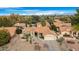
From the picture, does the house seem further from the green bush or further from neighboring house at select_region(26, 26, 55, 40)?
the green bush

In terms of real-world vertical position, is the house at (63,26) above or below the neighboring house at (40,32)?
above

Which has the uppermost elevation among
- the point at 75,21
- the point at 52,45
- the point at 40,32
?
the point at 75,21

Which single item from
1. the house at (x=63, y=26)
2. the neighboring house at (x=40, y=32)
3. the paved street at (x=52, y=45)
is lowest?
the paved street at (x=52, y=45)

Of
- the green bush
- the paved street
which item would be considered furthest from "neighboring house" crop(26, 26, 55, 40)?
the green bush

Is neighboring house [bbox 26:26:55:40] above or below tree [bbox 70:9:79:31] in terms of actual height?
below

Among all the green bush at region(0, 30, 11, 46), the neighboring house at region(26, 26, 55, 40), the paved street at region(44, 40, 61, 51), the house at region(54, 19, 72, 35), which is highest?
the house at region(54, 19, 72, 35)

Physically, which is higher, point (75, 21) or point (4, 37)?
point (75, 21)

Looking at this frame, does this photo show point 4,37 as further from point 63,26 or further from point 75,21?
point 75,21

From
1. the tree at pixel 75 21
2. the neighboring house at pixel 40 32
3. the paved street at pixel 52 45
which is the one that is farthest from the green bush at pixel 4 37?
the tree at pixel 75 21

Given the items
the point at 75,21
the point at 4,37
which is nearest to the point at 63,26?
the point at 75,21

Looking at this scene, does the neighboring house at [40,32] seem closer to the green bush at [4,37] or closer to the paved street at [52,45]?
the paved street at [52,45]
